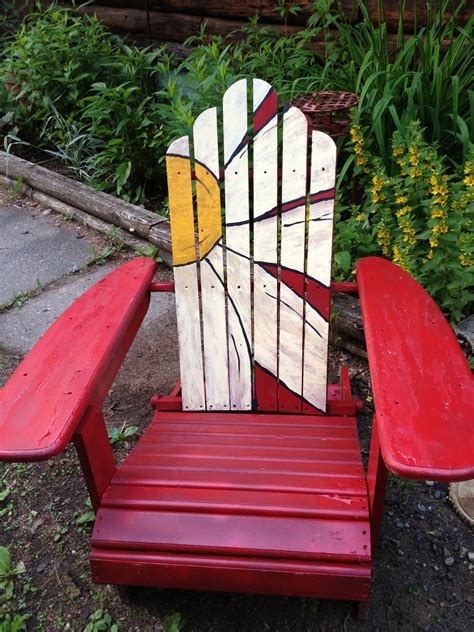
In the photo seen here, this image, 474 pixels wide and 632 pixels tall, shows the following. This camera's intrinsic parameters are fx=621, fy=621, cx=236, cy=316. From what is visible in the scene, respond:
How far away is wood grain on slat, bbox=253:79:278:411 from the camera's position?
5.64ft

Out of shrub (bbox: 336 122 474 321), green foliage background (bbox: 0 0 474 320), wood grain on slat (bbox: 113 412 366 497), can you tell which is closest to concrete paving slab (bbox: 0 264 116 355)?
green foliage background (bbox: 0 0 474 320)

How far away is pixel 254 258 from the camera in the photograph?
186 cm

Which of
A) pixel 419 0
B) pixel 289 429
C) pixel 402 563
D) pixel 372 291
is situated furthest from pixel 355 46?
pixel 402 563

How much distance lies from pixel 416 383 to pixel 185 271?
84 centimetres

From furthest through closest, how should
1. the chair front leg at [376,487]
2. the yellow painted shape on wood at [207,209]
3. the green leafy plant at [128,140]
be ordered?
the green leafy plant at [128,140]
the yellow painted shape on wood at [207,209]
the chair front leg at [376,487]

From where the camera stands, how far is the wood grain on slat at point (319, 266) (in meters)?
1.71

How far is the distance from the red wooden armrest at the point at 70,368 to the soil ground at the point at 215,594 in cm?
63

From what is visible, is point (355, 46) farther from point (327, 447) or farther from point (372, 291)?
point (327, 447)

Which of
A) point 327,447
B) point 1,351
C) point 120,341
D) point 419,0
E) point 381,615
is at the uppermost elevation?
point 419,0

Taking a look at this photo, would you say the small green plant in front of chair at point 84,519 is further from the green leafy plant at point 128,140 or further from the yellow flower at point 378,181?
the green leafy plant at point 128,140

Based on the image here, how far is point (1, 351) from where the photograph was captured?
9.05 ft

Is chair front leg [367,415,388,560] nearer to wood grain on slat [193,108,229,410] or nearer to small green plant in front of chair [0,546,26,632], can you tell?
wood grain on slat [193,108,229,410]

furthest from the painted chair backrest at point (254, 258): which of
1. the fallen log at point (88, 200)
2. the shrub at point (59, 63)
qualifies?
the shrub at point (59, 63)

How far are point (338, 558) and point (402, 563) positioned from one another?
1.63ft
